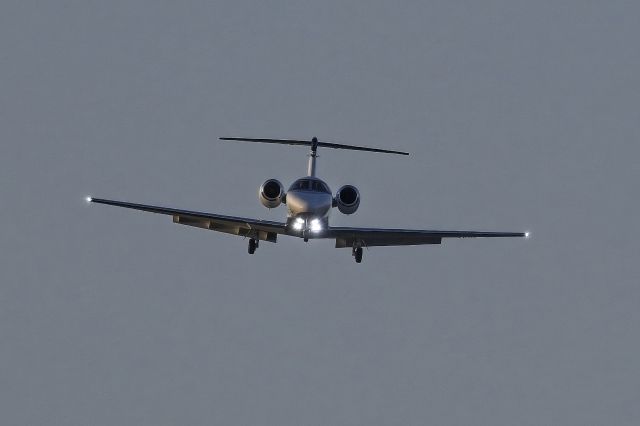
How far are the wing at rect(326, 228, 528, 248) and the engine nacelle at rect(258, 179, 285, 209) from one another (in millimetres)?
1964

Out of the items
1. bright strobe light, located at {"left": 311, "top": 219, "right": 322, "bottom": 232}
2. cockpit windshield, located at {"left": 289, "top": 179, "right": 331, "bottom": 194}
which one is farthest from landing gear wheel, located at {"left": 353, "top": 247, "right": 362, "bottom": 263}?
cockpit windshield, located at {"left": 289, "top": 179, "right": 331, "bottom": 194}

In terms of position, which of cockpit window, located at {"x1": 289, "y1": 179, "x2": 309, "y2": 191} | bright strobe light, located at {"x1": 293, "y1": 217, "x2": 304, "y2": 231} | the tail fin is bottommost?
bright strobe light, located at {"x1": 293, "y1": 217, "x2": 304, "y2": 231}

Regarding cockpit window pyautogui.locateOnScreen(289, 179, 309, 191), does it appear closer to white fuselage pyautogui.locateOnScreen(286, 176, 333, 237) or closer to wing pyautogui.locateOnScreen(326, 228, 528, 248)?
white fuselage pyautogui.locateOnScreen(286, 176, 333, 237)

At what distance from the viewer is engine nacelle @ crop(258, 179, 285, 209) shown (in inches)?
1994

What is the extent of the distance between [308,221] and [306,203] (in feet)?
2.15

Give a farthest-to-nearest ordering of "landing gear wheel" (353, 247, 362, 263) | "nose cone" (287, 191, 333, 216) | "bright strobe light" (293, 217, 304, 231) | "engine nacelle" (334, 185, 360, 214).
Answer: "landing gear wheel" (353, 247, 362, 263), "engine nacelle" (334, 185, 360, 214), "bright strobe light" (293, 217, 304, 231), "nose cone" (287, 191, 333, 216)

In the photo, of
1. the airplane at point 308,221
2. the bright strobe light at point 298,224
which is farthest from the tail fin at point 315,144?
the bright strobe light at point 298,224

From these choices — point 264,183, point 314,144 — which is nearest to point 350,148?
point 314,144

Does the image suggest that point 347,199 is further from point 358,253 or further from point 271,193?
point 358,253

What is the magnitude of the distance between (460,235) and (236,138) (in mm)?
8239

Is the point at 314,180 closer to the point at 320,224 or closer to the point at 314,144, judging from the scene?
the point at 320,224

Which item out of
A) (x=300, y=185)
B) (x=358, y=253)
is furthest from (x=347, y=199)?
(x=358, y=253)

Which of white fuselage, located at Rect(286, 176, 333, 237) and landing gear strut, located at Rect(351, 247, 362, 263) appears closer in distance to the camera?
white fuselage, located at Rect(286, 176, 333, 237)

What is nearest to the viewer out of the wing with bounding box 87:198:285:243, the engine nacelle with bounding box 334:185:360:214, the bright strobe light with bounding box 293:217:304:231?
the bright strobe light with bounding box 293:217:304:231
